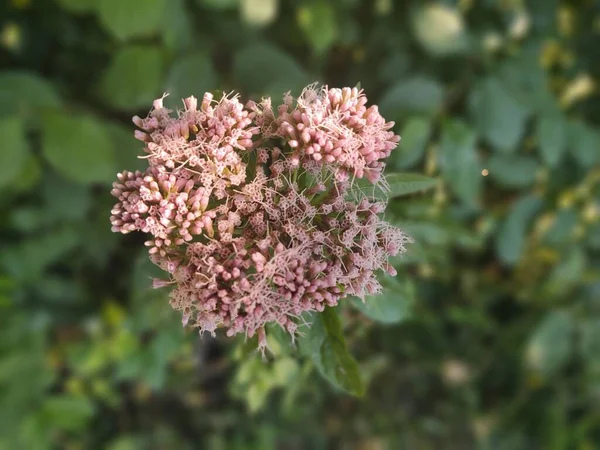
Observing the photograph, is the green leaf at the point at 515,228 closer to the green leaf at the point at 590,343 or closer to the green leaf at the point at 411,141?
the green leaf at the point at 590,343

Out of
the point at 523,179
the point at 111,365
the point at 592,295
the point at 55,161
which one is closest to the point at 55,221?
the point at 55,161

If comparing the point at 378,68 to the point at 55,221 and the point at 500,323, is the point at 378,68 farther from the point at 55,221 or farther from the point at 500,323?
the point at 55,221

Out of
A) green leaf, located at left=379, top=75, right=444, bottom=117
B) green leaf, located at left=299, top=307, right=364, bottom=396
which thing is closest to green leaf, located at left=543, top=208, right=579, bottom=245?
green leaf, located at left=379, top=75, right=444, bottom=117

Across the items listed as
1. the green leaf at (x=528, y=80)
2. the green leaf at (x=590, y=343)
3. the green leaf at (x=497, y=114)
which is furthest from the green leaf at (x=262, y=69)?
the green leaf at (x=590, y=343)

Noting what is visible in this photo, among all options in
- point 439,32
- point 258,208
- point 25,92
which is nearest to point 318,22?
point 439,32

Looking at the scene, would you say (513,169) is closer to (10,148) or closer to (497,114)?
(497,114)

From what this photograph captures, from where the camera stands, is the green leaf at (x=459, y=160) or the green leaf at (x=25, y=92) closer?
the green leaf at (x=459, y=160)
